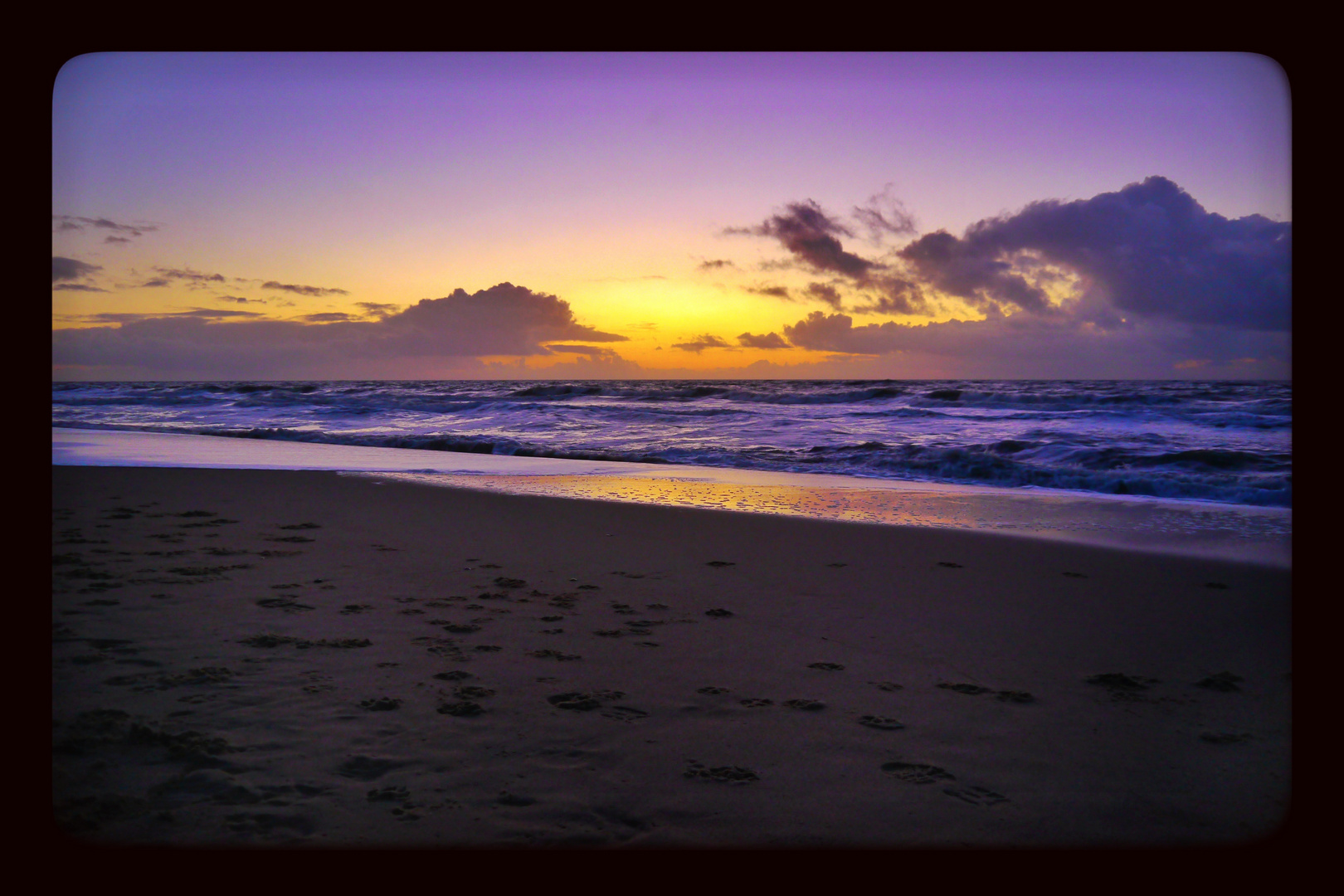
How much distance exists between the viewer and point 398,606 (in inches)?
145

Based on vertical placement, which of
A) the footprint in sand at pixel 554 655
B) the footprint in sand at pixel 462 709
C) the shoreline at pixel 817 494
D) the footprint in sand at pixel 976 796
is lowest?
the footprint in sand at pixel 976 796

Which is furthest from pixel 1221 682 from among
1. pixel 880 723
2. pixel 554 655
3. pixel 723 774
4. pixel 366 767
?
pixel 366 767

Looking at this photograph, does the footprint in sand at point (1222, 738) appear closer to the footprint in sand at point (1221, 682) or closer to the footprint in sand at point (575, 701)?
the footprint in sand at point (1221, 682)

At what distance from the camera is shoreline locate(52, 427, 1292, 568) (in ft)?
19.9

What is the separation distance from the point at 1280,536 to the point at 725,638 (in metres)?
5.37

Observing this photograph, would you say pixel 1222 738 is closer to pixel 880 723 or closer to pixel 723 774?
pixel 880 723

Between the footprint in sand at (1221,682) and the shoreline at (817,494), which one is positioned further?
the shoreline at (817,494)

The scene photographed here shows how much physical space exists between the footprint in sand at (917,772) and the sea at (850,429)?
1317mm

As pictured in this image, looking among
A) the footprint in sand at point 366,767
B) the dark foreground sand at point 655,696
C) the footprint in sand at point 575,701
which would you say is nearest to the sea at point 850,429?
the dark foreground sand at point 655,696

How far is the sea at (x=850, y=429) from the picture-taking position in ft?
32.6

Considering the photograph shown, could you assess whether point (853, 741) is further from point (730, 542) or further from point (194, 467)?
point (194, 467)

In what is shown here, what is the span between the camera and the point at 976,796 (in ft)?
7.02

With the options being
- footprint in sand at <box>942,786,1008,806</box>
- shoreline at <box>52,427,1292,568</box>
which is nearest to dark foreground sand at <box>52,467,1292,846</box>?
footprint in sand at <box>942,786,1008,806</box>
